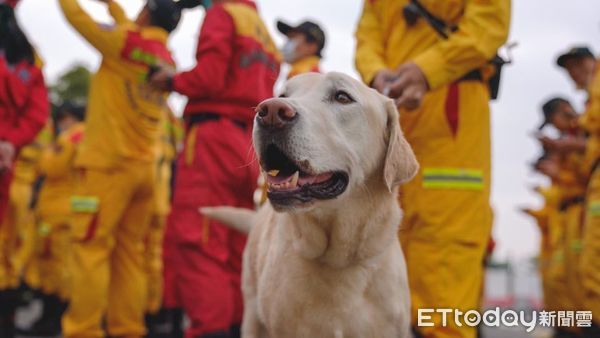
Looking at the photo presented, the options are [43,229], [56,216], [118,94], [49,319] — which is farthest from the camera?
[43,229]

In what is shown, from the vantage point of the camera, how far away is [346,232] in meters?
2.65

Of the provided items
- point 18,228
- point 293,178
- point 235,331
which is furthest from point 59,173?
point 293,178

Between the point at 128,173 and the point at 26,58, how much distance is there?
1092 mm

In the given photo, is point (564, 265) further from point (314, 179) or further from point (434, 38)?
point (314, 179)

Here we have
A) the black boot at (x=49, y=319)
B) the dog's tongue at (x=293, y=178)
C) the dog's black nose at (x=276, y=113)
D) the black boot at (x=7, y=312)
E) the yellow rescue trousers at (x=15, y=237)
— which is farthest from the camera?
the black boot at (x=49, y=319)

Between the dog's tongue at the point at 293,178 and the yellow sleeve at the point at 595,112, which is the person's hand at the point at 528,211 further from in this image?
the dog's tongue at the point at 293,178

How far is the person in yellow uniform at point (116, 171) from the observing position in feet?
15.8

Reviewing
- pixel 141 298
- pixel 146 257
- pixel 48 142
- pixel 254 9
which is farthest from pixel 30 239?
pixel 254 9

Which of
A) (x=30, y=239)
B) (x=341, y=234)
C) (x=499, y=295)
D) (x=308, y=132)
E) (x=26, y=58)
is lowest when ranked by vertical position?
(x=499, y=295)

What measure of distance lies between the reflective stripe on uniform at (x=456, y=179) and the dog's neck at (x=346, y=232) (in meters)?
0.70

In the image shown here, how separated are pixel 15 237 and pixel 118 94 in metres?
3.16

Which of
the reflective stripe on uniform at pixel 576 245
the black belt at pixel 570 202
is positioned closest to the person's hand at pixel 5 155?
the reflective stripe on uniform at pixel 576 245

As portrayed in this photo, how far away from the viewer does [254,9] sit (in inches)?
193

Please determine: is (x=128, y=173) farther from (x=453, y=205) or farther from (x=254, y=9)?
(x=453, y=205)
